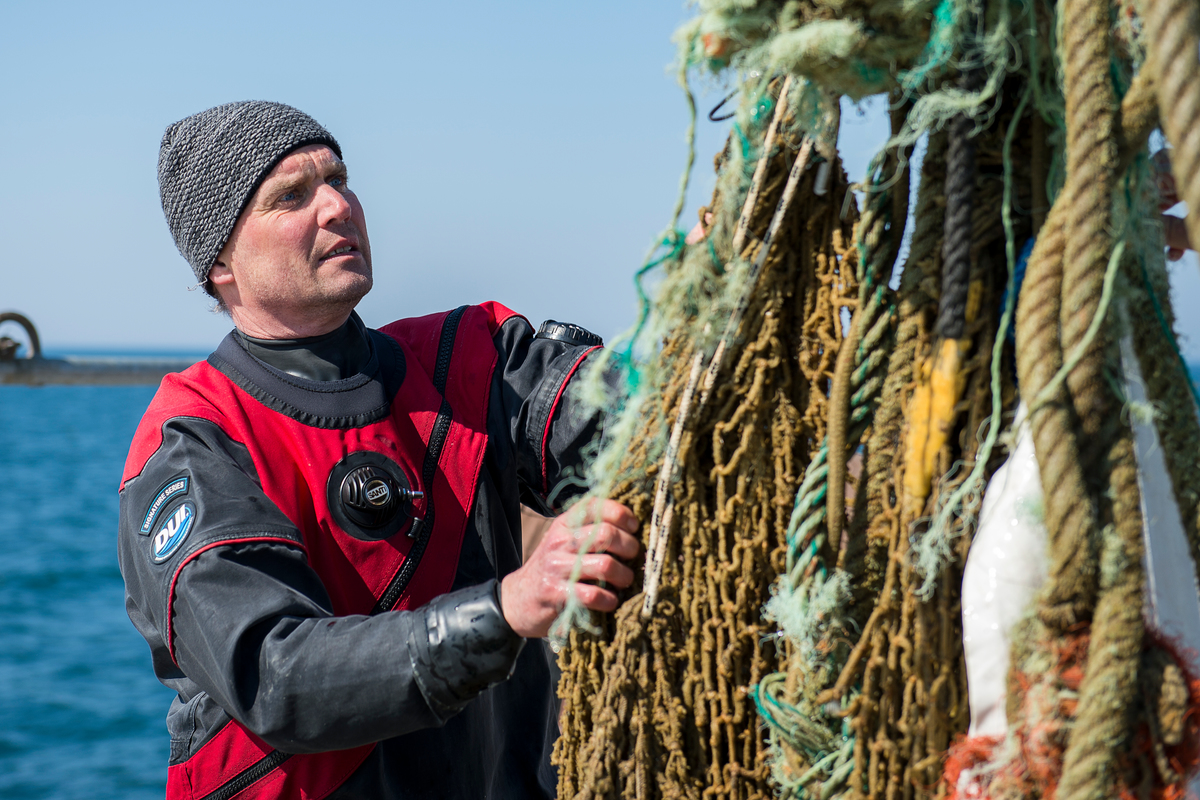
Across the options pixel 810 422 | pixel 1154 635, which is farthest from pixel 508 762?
pixel 1154 635

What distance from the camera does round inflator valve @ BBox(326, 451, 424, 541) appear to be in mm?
2096

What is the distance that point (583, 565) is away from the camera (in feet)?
5.02

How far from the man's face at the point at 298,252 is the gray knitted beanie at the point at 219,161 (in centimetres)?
3

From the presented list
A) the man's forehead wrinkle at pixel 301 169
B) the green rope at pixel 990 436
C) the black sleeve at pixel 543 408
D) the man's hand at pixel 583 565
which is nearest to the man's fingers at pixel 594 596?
the man's hand at pixel 583 565

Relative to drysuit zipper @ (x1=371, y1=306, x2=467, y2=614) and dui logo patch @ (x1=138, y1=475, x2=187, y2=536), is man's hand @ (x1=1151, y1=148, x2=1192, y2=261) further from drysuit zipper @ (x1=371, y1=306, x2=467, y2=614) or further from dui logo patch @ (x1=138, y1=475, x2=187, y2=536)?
dui logo patch @ (x1=138, y1=475, x2=187, y2=536)

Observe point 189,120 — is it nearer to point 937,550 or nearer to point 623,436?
point 623,436

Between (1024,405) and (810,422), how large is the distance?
0.39 meters

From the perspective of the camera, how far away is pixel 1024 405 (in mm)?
1128

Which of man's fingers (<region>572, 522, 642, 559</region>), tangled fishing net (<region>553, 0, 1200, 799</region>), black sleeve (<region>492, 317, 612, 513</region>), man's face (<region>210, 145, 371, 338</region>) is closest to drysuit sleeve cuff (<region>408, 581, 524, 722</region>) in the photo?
tangled fishing net (<region>553, 0, 1200, 799</region>)

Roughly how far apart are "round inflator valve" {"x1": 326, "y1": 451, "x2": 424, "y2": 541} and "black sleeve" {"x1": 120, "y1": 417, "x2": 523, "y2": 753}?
8.6 inches

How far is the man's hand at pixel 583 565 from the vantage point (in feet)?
4.96

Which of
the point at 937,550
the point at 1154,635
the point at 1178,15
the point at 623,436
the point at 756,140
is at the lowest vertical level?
the point at 1154,635

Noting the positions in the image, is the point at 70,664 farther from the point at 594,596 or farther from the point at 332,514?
the point at 594,596

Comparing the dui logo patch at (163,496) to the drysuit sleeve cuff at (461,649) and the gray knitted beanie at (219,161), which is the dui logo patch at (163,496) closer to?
the drysuit sleeve cuff at (461,649)
